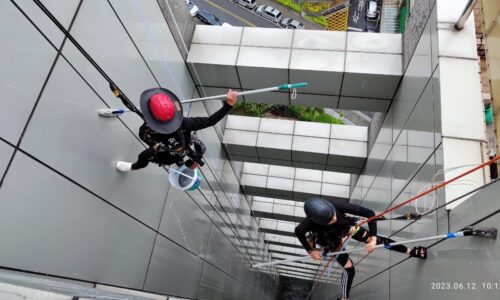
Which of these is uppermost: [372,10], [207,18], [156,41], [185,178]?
[372,10]

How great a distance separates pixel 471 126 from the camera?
422 centimetres

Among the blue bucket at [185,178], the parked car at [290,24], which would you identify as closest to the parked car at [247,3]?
the parked car at [290,24]

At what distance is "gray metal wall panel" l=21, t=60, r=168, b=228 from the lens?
3.29m

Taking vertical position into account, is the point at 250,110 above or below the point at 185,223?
above

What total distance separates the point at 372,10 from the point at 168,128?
31.5 metres

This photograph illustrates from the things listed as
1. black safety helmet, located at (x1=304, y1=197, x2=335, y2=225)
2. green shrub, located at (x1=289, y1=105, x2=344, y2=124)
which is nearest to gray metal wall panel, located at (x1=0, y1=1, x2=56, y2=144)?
black safety helmet, located at (x1=304, y1=197, x2=335, y2=225)

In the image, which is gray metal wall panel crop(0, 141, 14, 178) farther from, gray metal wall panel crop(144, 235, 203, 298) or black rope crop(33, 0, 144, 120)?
gray metal wall panel crop(144, 235, 203, 298)

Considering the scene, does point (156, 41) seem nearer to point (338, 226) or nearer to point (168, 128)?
point (168, 128)

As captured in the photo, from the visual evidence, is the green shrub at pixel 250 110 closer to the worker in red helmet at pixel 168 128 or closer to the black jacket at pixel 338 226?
the black jacket at pixel 338 226

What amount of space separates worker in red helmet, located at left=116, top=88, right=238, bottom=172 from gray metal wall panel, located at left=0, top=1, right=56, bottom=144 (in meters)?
0.89

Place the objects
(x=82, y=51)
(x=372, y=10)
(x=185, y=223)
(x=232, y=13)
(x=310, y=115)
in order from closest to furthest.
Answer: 1. (x=82, y=51)
2. (x=185, y=223)
3. (x=310, y=115)
4. (x=232, y=13)
5. (x=372, y=10)

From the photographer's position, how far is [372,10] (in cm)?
3095

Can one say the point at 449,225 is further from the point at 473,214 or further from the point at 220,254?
the point at 220,254

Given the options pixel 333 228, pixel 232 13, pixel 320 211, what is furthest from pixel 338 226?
pixel 232 13
